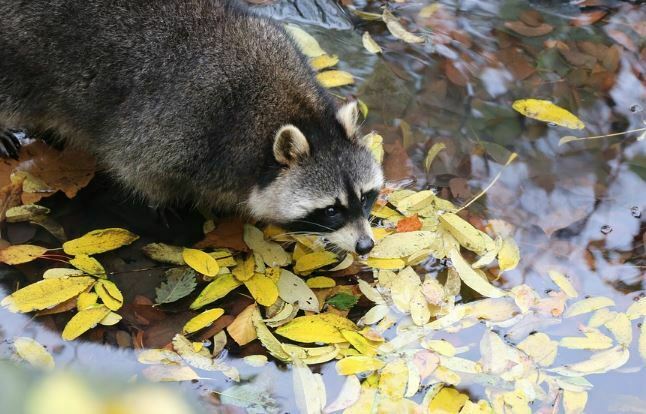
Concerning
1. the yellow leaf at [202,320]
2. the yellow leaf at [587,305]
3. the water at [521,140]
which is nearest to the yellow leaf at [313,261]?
the yellow leaf at [202,320]

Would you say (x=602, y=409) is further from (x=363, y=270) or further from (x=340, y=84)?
(x=340, y=84)

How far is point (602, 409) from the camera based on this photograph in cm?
440

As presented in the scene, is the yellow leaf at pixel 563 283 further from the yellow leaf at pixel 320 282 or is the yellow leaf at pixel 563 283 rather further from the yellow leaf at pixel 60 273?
the yellow leaf at pixel 60 273

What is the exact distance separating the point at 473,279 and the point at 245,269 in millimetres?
1489

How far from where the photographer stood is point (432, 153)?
5914 mm

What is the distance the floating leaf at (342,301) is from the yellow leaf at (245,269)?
0.54 metres

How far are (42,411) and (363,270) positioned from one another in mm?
2990

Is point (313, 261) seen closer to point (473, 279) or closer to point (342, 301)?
point (342, 301)

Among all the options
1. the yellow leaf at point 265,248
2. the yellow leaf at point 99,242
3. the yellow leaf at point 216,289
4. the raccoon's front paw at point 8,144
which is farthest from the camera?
the raccoon's front paw at point 8,144

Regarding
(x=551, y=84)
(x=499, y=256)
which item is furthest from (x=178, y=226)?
(x=551, y=84)

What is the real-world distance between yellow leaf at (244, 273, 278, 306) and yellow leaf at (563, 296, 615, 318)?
186 centimetres

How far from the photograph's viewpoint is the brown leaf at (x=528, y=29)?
276 inches

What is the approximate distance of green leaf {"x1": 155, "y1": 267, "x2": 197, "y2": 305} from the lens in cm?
481

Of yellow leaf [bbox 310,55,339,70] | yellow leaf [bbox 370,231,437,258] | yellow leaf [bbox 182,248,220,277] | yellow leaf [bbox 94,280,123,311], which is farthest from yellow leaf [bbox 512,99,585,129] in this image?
yellow leaf [bbox 94,280,123,311]
